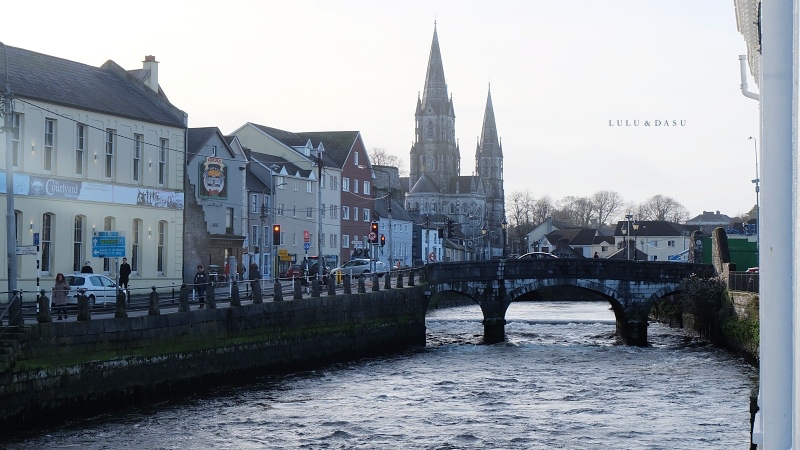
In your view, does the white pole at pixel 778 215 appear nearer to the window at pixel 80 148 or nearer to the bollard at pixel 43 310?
the bollard at pixel 43 310

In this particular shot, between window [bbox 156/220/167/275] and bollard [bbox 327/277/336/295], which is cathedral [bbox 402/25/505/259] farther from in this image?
bollard [bbox 327/277/336/295]

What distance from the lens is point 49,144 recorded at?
40125 mm

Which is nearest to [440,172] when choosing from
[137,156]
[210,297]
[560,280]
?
[560,280]

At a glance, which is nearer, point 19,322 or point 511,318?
point 19,322

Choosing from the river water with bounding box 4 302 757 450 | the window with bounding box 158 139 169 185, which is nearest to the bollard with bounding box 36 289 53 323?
the river water with bounding box 4 302 757 450

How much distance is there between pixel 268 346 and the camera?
36.1 metres

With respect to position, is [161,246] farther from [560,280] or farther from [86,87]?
[560,280]

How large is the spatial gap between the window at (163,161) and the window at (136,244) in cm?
251

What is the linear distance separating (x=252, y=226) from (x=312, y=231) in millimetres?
12187

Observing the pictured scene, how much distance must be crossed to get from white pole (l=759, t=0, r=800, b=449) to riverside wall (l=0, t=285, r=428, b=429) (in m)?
19.4

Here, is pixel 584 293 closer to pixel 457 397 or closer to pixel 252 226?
pixel 252 226

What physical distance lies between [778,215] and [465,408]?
23.0m

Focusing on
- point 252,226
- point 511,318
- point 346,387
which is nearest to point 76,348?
point 346,387

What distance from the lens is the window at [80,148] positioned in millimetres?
41556
